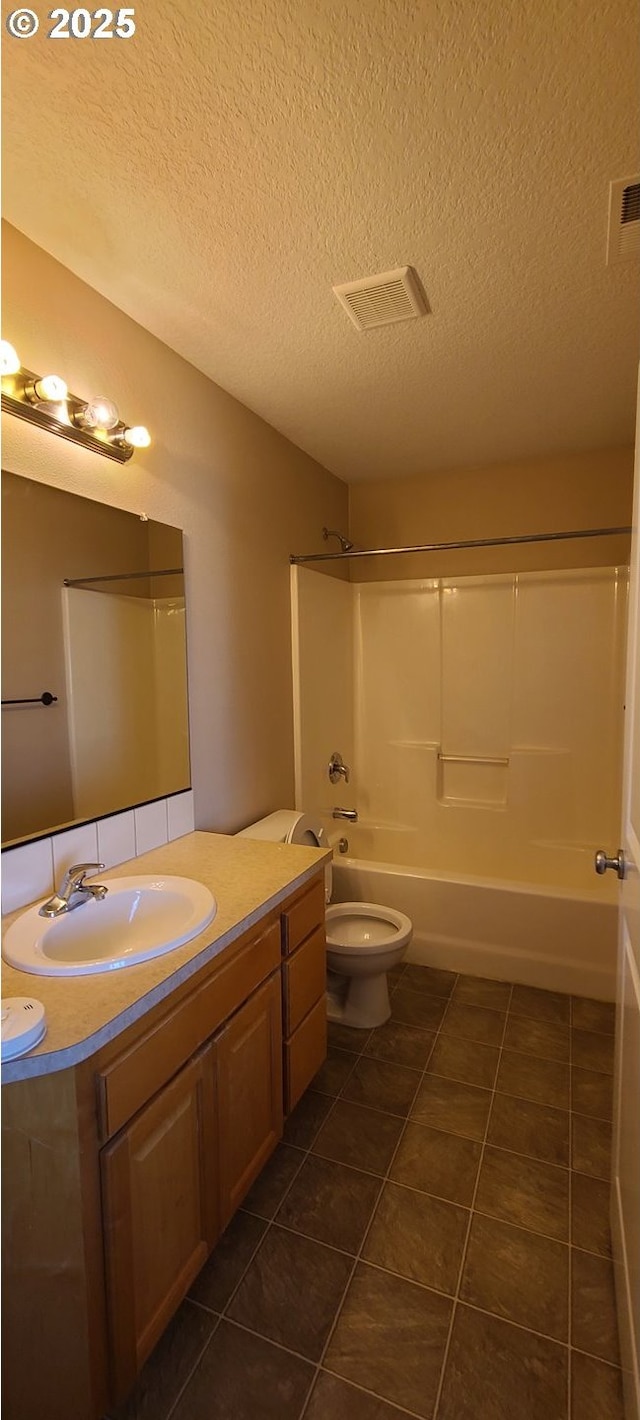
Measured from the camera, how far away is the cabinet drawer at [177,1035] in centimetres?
92

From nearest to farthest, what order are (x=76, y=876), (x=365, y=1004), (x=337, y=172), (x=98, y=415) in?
(x=337, y=172) → (x=76, y=876) → (x=98, y=415) → (x=365, y=1004)

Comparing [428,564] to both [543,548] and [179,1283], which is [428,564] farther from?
[179,1283]

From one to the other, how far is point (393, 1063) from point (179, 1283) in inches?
39.2

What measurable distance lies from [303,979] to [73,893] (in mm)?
→ 725

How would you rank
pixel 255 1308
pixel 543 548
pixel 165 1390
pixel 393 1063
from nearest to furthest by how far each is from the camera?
1. pixel 165 1390
2. pixel 255 1308
3. pixel 393 1063
4. pixel 543 548

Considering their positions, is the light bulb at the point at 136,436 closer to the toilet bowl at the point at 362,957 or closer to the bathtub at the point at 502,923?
the toilet bowl at the point at 362,957

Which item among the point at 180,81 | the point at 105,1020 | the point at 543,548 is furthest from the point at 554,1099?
the point at 180,81

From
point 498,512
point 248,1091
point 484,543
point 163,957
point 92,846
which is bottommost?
point 248,1091

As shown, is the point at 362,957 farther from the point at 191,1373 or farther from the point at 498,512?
the point at 498,512

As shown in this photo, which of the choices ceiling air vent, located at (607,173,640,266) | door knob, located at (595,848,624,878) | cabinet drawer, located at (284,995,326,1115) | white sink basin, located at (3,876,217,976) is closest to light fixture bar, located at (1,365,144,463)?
white sink basin, located at (3,876,217,976)

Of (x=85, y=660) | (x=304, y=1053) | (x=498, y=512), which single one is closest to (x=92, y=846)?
(x=85, y=660)

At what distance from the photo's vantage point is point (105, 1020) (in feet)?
2.91

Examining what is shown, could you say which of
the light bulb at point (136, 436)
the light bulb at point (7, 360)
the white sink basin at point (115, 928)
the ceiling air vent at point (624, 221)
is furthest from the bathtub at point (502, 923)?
the light bulb at point (7, 360)

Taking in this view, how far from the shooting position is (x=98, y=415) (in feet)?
4.57
